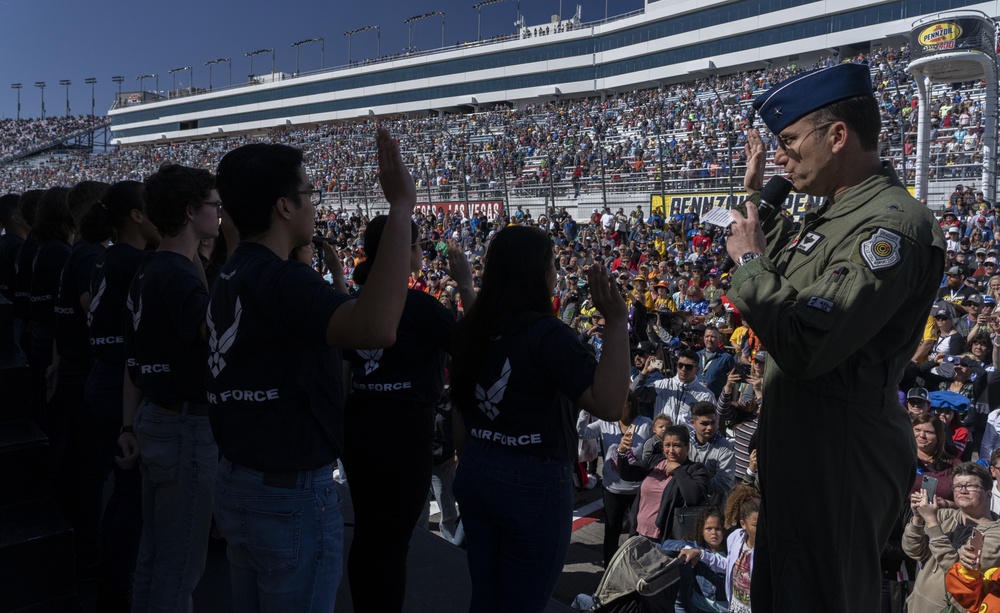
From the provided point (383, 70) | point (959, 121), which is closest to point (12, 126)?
point (383, 70)

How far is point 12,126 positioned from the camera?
87062 mm

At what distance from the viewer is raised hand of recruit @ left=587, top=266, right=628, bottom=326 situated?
7.22ft

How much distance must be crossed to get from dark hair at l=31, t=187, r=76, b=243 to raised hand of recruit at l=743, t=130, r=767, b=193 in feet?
11.5

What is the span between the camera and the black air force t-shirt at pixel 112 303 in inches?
121

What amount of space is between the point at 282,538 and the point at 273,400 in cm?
33

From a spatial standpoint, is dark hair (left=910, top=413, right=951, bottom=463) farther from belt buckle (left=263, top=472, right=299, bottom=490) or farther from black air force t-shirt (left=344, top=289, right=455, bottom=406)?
belt buckle (left=263, top=472, right=299, bottom=490)

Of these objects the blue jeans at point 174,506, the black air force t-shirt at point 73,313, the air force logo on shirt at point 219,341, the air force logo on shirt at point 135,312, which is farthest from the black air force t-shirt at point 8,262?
the air force logo on shirt at point 219,341

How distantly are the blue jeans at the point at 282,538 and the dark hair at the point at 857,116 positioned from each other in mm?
1484

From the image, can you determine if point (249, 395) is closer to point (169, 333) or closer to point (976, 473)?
point (169, 333)

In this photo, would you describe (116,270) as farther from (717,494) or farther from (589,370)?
(717,494)

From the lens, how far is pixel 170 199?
105 inches

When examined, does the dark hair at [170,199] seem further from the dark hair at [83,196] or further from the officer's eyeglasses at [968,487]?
the officer's eyeglasses at [968,487]

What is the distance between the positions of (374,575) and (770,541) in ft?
4.82

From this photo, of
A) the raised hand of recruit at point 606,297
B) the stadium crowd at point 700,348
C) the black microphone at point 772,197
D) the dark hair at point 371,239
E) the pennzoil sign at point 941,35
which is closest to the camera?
the black microphone at point 772,197
